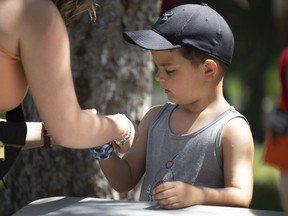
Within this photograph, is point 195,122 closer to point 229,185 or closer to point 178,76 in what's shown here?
point 178,76

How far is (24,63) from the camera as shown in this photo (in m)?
2.92

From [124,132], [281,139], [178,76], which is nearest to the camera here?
[281,139]

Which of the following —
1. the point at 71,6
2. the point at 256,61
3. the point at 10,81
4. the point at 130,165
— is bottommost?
the point at 256,61

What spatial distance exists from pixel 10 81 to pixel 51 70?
0.18m

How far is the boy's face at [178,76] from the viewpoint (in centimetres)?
352

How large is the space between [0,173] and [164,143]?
762 millimetres

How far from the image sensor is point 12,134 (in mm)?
3178

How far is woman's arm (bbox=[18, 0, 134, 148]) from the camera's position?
113 inches

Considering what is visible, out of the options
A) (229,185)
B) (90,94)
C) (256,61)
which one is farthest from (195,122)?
(256,61)

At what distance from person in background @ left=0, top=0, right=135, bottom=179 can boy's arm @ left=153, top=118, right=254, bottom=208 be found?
305 millimetres

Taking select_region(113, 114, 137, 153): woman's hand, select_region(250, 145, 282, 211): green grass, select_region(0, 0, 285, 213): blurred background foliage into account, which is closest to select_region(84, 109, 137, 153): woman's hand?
Result: select_region(113, 114, 137, 153): woman's hand

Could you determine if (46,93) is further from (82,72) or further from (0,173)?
(82,72)

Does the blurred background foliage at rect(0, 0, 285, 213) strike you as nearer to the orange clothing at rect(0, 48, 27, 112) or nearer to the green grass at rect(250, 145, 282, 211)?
the green grass at rect(250, 145, 282, 211)

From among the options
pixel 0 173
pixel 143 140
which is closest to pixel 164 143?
pixel 143 140
